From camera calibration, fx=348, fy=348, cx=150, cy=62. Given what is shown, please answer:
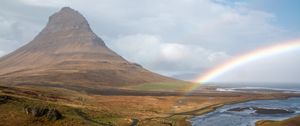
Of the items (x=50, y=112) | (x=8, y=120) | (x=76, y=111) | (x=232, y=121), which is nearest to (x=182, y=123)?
(x=232, y=121)

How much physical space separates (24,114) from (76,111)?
18.3 m

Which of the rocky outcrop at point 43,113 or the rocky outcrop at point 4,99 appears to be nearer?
the rocky outcrop at point 43,113

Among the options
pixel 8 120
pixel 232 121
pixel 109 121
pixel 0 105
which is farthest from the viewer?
pixel 232 121

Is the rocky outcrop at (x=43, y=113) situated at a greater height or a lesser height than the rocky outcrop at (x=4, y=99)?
lesser

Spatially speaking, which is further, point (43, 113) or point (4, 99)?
point (4, 99)

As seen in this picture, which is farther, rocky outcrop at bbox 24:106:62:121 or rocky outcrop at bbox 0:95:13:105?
rocky outcrop at bbox 0:95:13:105

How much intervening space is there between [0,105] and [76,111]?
786 inches

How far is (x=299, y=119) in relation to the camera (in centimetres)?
9288

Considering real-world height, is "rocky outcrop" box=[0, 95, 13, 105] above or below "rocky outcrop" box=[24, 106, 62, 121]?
above

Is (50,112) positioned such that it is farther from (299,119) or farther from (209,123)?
(299,119)

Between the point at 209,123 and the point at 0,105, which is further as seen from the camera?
the point at 209,123

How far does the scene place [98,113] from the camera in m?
97.7

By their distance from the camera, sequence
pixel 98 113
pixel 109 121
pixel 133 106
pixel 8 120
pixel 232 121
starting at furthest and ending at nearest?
pixel 133 106, pixel 232 121, pixel 98 113, pixel 109 121, pixel 8 120

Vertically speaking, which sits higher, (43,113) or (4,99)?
(4,99)
